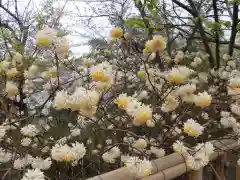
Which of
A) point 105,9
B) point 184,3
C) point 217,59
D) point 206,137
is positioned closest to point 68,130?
point 206,137

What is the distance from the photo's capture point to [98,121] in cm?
121

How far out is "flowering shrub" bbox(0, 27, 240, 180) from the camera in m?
0.87

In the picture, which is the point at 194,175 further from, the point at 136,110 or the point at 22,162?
the point at 22,162

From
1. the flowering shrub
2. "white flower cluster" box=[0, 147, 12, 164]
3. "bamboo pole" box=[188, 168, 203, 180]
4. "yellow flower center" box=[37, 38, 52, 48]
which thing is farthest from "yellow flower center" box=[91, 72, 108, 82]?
"bamboo pole" box=[188, 168, 203, 180]

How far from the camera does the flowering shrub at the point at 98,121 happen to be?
0.87 metres

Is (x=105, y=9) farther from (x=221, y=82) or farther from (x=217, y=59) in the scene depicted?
(x=221, y=82)

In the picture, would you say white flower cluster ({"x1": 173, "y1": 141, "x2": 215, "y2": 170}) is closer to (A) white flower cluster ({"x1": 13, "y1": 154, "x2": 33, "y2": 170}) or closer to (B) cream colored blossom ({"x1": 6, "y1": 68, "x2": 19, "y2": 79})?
(A) white flower cluster ({"x1": 13, "y1": 154, "x2": 33, "y2": 170})

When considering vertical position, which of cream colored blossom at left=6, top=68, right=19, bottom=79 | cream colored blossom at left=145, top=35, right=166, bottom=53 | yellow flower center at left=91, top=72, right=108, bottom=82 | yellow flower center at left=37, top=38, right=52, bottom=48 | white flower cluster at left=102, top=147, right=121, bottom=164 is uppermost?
cream colored blossom at left=145, top=35, right=166, bottom=53

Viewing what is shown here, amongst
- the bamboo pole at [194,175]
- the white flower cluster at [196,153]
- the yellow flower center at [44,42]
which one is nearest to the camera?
the yellow flower center at [44,42]

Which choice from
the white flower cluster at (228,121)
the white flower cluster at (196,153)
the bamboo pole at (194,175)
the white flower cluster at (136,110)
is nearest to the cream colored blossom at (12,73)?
the white flower cluster at (136,110)

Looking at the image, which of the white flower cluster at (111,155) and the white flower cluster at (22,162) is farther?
the white flower cluster at (111,155)

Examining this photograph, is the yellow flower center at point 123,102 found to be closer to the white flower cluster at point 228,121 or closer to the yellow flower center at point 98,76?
the yellow flower center at point 98,76

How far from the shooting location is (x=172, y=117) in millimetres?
1386

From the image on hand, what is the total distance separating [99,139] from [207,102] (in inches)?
19.9
